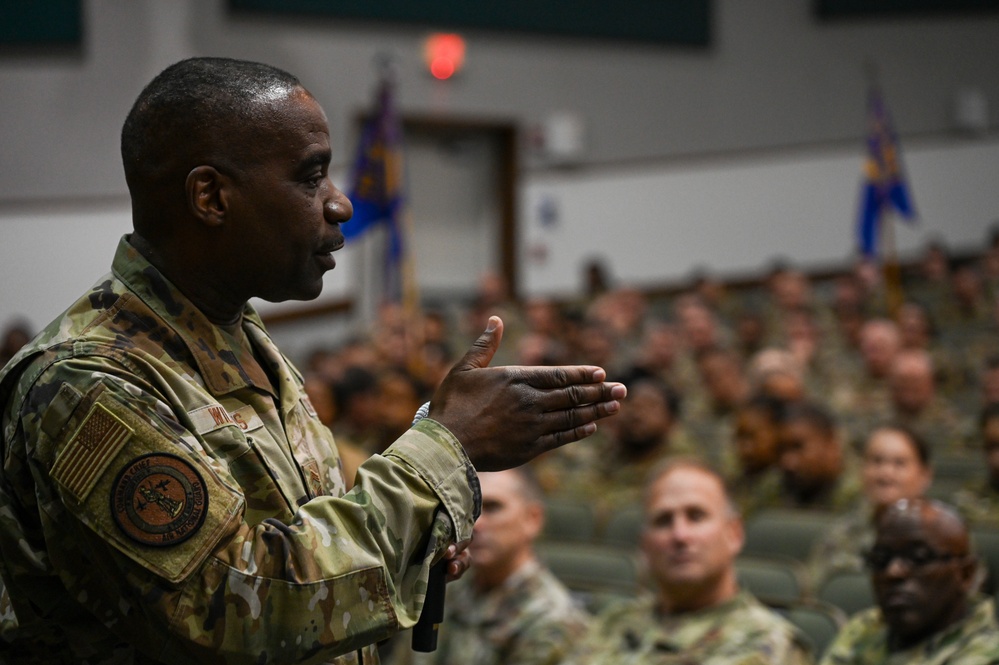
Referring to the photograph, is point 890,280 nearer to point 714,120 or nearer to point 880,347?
point 880,347

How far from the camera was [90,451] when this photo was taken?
40.1 inches

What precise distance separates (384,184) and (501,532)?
14.4 feet

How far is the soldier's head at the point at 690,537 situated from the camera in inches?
103

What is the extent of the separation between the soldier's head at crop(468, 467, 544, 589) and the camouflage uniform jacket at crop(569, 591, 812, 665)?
10.9 inches

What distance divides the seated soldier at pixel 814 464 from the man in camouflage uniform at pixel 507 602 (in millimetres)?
1461

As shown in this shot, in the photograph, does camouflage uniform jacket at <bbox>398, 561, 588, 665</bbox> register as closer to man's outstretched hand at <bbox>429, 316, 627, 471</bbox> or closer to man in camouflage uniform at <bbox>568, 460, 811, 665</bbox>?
man in camouflage uniform at <bbox>568, 460, 811, 665</bbox>

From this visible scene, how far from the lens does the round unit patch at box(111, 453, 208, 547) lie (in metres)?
1.01

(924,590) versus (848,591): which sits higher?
(924,590)

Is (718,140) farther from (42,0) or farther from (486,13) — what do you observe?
(42,0)

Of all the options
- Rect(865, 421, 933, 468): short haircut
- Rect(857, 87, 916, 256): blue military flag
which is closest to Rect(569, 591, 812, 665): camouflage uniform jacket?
Rect(865, 421, 933, 468): short haircut

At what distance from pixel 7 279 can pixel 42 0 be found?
2101 mm

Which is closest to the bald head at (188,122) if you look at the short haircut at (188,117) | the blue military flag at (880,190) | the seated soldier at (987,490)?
the short haircut at (188,117)

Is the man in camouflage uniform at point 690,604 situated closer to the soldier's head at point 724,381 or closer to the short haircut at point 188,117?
the short haircut at point 188,117

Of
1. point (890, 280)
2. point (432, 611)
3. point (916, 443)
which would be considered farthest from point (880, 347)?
point (432, 611)
